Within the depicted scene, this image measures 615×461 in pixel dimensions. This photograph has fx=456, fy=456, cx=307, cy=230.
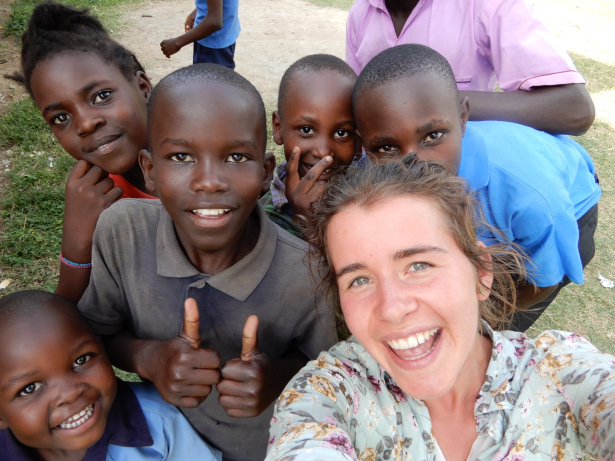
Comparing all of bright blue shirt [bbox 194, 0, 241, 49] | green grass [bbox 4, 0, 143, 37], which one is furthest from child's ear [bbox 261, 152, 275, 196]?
green grass [bbox 4, 0, 143, 37]

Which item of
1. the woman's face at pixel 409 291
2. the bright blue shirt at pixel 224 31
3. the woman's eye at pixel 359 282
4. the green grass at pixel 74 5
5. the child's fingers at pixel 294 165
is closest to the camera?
the woman's face at pixel 409 291

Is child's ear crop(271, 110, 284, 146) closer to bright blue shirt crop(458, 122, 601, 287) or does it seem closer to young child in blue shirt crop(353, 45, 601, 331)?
young child in blue shirt crop(353, 45, 601, 331)

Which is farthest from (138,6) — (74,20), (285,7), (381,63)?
(381,63)

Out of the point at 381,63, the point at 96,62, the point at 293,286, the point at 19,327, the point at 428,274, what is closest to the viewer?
the point at 428,274

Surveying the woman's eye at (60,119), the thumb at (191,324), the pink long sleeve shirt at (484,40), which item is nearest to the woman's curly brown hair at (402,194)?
the thumb at (191,324)

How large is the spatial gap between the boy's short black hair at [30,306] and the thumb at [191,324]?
0.38 meters

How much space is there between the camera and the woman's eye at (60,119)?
1.97 metres

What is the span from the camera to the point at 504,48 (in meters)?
1.87

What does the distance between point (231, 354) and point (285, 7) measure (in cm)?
937

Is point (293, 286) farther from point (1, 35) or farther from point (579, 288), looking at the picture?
point (1, 35)

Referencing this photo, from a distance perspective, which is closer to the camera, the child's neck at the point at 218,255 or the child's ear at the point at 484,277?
the child's ear at the point at 484,277

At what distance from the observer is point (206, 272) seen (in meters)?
1.66

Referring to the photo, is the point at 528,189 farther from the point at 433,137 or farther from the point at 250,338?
the point at 250,338

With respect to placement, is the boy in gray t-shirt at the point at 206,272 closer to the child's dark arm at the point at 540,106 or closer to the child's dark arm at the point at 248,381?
the child's dark arm at the point at 248,381
